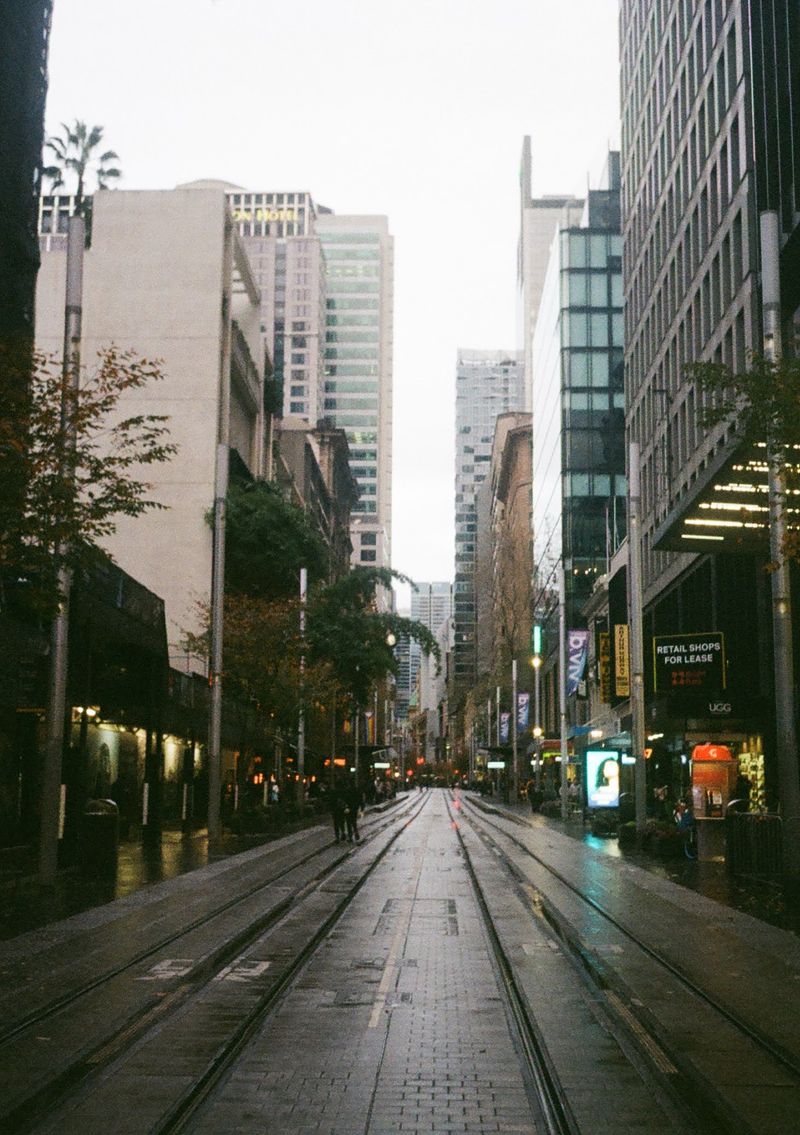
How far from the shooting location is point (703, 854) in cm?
3045

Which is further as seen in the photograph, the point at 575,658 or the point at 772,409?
the point at 575,658

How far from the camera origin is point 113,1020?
11078mm

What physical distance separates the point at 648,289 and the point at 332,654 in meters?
22.8

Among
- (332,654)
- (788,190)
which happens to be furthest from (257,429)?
(788,190)

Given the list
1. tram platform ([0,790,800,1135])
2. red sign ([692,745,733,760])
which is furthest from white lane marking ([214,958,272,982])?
red sign ([692,745,733,760])

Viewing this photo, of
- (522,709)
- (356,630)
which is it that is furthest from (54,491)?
(522,709)

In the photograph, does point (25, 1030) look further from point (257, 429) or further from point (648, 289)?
point (257, 429)

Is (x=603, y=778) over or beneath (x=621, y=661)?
beneath

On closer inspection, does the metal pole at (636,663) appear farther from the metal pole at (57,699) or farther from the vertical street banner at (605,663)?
the vertical street banner at (605,663)

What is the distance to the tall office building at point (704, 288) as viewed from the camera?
36781 millimetres

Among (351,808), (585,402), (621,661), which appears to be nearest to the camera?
(351,808)

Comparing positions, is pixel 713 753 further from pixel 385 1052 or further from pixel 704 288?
pixel 385 1052

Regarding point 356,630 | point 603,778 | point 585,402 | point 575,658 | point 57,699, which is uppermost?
point 585,402

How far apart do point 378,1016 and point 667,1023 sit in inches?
96.6
